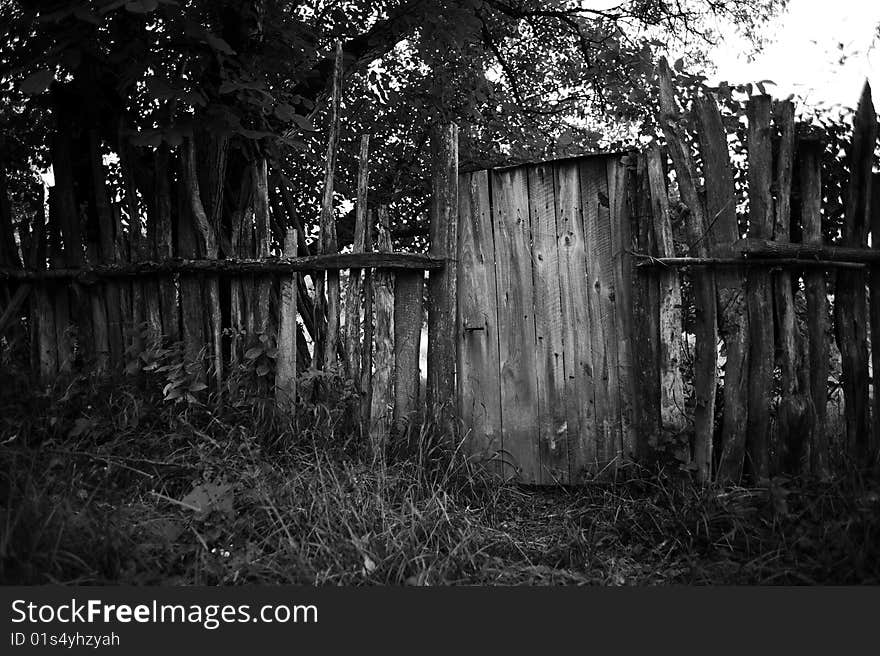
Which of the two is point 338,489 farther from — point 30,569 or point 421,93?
point 421,93

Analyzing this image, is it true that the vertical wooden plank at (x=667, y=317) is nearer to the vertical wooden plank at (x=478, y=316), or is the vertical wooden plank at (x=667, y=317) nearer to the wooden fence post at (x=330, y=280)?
the vertical wooden plank at (x=478, y=316)

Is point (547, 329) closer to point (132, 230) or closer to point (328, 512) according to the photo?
point (328, 512)

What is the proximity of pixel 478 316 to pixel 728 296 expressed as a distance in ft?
4.81

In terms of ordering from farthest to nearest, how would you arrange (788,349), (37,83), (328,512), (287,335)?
(287,335) < (788,349) < (37,83) < (328,512)

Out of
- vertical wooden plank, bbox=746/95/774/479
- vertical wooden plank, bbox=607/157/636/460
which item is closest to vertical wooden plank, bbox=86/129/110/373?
vertical wooden plank, bbox=607/157/636/460

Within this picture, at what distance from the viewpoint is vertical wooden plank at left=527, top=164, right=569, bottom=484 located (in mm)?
4219

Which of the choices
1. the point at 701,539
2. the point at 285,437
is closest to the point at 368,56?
the point at 285,437

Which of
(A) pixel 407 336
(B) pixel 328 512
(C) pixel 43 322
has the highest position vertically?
(C) pixel 43 322

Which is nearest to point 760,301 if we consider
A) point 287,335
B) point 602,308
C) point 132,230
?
point 602,308

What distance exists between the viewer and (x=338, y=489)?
3.38 metres

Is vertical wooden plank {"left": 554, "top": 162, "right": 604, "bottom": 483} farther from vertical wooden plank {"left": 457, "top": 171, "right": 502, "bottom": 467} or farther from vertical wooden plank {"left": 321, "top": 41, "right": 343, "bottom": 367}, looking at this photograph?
vertical wooden plank {"left": 321, "top": 41, "right": 343, "bottom": 367}

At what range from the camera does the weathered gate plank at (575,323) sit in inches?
164

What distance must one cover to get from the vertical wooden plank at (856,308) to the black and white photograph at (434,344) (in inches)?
0.7

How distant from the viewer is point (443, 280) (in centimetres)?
423
